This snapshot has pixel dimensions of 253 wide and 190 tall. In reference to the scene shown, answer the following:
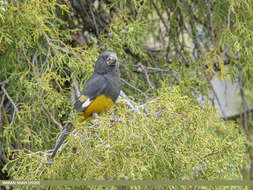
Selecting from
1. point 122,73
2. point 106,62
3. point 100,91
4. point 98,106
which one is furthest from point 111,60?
point 122,73

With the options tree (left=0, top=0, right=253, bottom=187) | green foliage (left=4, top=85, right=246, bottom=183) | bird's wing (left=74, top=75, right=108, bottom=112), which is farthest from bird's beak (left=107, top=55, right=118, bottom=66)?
green foliage (left=4, top=85, right=246, bottom=183)

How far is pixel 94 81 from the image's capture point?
13.3 feet

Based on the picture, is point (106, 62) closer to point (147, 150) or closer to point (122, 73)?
point (122, 73)

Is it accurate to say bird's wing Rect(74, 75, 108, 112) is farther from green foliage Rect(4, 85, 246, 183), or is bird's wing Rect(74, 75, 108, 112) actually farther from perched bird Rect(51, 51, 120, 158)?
green foliage Rect(4, 85, 246, 183)

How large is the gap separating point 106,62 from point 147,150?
1292mm

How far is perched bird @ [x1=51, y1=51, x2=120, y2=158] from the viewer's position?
13.1ft

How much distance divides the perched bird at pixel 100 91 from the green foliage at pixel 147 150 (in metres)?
0.55

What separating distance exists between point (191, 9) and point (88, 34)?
4.31ft

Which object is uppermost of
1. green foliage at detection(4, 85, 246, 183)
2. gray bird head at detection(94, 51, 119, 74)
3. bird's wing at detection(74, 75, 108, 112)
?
gray bird head at detection(94, 51, 119, 74)

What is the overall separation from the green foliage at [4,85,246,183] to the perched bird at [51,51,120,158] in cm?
55

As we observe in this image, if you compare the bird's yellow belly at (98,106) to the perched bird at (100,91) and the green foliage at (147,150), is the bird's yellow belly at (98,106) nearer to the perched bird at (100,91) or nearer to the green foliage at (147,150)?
the perched bird at (100,91)

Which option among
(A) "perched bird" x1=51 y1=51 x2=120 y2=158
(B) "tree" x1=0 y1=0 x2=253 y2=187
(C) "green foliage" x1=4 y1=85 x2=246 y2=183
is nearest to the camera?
(C) "green foliage" x1=4 y1=85 x2=246 y2=183

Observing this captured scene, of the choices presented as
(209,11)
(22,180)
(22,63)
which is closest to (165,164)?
(22,180)

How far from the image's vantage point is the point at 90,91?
4.01 m
